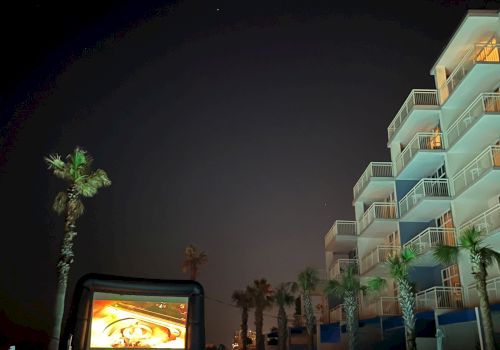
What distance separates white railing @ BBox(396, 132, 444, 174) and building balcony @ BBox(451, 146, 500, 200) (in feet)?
8.85

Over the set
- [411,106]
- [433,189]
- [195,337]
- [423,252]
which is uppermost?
[411,106]

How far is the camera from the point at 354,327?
30.2m

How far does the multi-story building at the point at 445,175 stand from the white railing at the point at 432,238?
5cm

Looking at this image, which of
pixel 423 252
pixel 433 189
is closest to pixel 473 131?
pixel 433 189

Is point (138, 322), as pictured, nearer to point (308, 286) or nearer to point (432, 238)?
point (432, 238)

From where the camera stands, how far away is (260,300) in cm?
4994

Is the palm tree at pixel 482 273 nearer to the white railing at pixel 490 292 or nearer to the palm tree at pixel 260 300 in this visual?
the white railing at pixel 490 292

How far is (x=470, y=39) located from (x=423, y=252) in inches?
424

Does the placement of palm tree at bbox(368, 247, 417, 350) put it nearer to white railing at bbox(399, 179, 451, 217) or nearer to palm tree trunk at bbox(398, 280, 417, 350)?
palm tree trunk at bbox(398, 280, 417, 350)

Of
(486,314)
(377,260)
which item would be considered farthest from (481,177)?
(377,260)

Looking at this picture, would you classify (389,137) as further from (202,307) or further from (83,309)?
(83,309)

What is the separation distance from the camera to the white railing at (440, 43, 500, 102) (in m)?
24.7

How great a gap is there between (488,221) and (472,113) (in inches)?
207

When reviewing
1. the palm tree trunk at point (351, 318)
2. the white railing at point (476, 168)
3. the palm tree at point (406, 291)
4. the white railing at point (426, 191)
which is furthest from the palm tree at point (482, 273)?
the palm tree trunk at point (351, 318)
